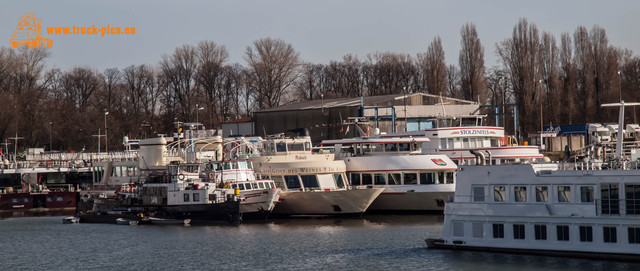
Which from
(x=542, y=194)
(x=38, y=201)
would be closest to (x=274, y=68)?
(x=38, y=201)

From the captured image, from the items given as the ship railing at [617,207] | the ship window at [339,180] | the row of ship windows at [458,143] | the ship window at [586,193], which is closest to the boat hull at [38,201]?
the ship window at [339,180]

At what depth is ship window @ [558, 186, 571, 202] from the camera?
33062mm

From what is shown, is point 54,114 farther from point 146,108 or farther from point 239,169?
point 239,169

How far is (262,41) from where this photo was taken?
115 meters

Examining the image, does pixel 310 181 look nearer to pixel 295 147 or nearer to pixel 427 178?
pixel 295 147

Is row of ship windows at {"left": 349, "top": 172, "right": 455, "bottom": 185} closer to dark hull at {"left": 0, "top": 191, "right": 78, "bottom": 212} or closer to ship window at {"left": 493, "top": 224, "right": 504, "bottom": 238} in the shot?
ship window at {"left": 493, "top": 224, "right": 504, "bottom": 238}

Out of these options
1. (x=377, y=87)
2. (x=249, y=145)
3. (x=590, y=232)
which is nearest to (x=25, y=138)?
(x=377, y=87)

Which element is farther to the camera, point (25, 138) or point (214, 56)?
point (214, 56)

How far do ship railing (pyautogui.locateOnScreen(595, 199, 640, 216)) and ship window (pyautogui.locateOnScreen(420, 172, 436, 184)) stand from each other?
2378 cm

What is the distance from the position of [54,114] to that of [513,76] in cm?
5763

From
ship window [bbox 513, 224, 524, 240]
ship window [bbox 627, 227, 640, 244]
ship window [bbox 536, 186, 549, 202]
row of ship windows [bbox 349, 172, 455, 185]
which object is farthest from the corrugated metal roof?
ship window [bbox 627, 227, 640, 244]

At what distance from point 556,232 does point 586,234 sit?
118cm

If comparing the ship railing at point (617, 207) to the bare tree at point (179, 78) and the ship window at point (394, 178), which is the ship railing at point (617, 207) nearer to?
the ship window at point (394, 178)

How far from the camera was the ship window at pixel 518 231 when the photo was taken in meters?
33.9
